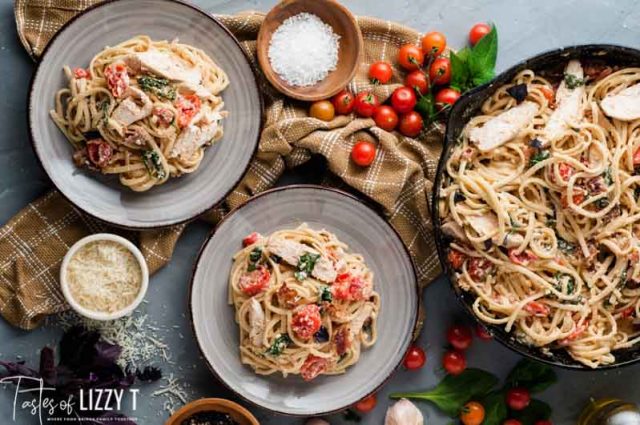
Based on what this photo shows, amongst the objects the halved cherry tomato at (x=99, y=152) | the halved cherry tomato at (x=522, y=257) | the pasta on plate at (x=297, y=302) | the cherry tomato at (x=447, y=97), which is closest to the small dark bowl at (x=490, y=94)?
the halved cherry tomato at (x=522, y=257)

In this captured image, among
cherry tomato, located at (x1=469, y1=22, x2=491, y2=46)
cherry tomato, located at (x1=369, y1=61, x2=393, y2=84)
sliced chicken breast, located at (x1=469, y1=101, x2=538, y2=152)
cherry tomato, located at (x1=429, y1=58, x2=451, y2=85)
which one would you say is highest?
cherry tomato, located at (x1=469, y1=22, x2=491, y2=46)

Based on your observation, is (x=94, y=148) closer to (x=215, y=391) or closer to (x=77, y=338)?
(x=77, y=338)

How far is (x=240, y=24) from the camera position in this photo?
4855 millimetres

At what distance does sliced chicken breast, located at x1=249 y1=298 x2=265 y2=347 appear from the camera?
14.9 feet

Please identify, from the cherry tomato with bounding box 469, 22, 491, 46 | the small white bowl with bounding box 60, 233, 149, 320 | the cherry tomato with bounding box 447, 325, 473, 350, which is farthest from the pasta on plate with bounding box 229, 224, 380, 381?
the cherry tomato with bounding box 469, 22, 491, 46

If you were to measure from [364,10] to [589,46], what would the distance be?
139 cm

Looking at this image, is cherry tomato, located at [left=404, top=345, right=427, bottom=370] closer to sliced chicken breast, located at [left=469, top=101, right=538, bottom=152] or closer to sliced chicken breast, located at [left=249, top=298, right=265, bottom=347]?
sliced chicken breast, located at [left=249, top=298, right=265, bottom=347]

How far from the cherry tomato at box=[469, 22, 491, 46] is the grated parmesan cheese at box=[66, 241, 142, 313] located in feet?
7.76

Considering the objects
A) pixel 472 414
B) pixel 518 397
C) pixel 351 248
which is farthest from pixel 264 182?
pixel 518 397

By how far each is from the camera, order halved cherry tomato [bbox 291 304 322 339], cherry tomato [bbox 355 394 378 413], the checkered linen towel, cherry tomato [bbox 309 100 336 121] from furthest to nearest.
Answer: cherry tomato [bbox 355 394 378 413], cherry tomato [bbox 309 100 336 121], the checkered linen towel, halved cherry tomato [bbox 291 304 322 339]

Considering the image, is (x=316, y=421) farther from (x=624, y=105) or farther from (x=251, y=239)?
(x=624, y=105)

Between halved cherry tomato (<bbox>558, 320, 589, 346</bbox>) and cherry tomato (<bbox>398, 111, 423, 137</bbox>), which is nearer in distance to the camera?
halved cherry tomato (<bbox>558, 320, 589, 346</bbox>)

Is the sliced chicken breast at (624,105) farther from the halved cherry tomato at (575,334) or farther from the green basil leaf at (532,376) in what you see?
the green basil leaf at (532,376)

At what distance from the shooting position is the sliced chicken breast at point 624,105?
433cm
